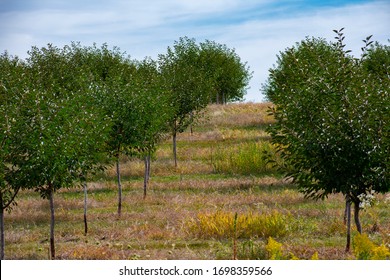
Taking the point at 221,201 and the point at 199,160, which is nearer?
the point at 221,201

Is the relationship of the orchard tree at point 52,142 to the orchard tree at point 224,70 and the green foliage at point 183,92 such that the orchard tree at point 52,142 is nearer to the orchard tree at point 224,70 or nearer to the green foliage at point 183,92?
the green foliage at point 183,92

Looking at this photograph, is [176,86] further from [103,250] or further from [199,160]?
[103,250]

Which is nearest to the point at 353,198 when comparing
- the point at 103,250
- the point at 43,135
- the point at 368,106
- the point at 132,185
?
the point at 368,106

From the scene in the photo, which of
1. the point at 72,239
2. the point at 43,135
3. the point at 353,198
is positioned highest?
the point at 43,135

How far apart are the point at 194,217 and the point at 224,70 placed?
52.2m

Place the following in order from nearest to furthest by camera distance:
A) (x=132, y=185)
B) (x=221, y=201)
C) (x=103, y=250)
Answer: (x=103, y=250) < (x=221, y=201) < (x=132, y=185)

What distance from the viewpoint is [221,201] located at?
24.1 m

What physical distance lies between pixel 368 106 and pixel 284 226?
5.91 metres

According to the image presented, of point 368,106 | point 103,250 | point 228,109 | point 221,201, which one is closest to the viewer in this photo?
point 368,106

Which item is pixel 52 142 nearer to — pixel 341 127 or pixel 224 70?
pixel 341 127

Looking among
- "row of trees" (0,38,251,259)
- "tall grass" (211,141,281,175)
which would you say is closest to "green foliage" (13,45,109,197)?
"row of trees" (0,38,251,259)

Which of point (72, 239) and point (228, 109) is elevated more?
point (228, 109)

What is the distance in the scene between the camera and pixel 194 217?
2059 cm
